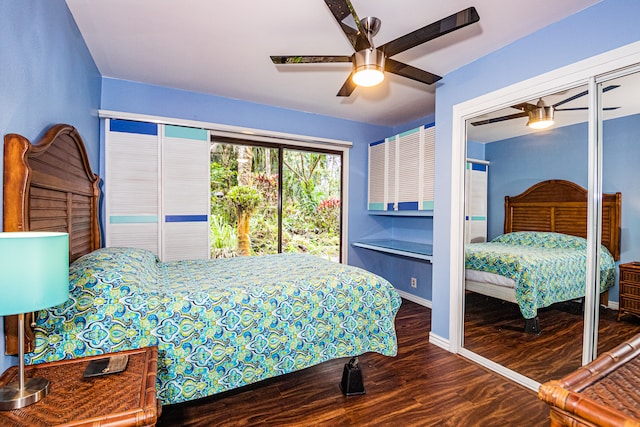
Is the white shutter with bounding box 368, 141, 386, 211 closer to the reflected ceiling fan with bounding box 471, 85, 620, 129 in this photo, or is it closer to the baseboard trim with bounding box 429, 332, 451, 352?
the baseboard trim with bounding box 429, 332, 451, 352

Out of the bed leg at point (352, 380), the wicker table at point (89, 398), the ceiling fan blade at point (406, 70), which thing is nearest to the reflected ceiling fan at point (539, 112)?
the ceiling fan blade at point (406, 70)

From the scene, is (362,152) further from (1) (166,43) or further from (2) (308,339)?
(2) (308,339)

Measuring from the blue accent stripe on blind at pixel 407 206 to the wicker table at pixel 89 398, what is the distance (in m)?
2.93

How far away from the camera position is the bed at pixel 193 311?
4.57ft

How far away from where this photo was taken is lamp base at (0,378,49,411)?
1.01 meters

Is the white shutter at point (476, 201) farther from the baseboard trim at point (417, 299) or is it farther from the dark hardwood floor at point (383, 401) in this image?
the baseboard trim at point (417, 299)

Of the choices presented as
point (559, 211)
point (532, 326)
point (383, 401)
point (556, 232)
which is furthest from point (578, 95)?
point (383, 401)

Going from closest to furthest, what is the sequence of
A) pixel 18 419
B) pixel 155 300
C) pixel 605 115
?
pixel 18 419
pixel 155 300
pixel 605 115

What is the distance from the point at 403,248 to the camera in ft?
12.0

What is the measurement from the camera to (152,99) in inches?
122

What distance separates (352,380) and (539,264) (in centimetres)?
158

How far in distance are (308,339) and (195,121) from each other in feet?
8.07

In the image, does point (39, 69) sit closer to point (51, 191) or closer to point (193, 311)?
point (51, 191)

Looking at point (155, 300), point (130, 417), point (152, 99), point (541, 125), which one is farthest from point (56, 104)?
point (541, 125)
